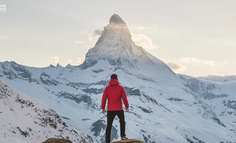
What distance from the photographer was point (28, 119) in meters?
80.1

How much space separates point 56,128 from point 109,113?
229 ft

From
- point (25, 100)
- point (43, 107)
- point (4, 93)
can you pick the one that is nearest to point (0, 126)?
point (4, 93)

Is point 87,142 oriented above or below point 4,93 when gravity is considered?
below

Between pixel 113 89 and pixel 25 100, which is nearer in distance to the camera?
pixel 113 89

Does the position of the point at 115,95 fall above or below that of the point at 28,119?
above

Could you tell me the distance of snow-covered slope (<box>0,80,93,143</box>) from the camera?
67125mm

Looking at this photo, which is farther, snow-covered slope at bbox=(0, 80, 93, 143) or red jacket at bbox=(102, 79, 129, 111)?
snow-covered slope at bbox=(0, 80, 93, 143)

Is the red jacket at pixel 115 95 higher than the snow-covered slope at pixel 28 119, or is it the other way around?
the red jacket at pixel 115 95

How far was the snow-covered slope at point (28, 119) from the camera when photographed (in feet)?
220

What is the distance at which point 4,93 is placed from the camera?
79438 millimetres

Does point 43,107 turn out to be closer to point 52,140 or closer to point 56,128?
point 56,128

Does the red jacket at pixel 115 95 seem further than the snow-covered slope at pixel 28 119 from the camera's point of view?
No

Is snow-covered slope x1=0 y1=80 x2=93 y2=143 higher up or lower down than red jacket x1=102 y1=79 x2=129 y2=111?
lower down

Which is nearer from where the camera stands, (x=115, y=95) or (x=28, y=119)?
(x=115, y=95)
